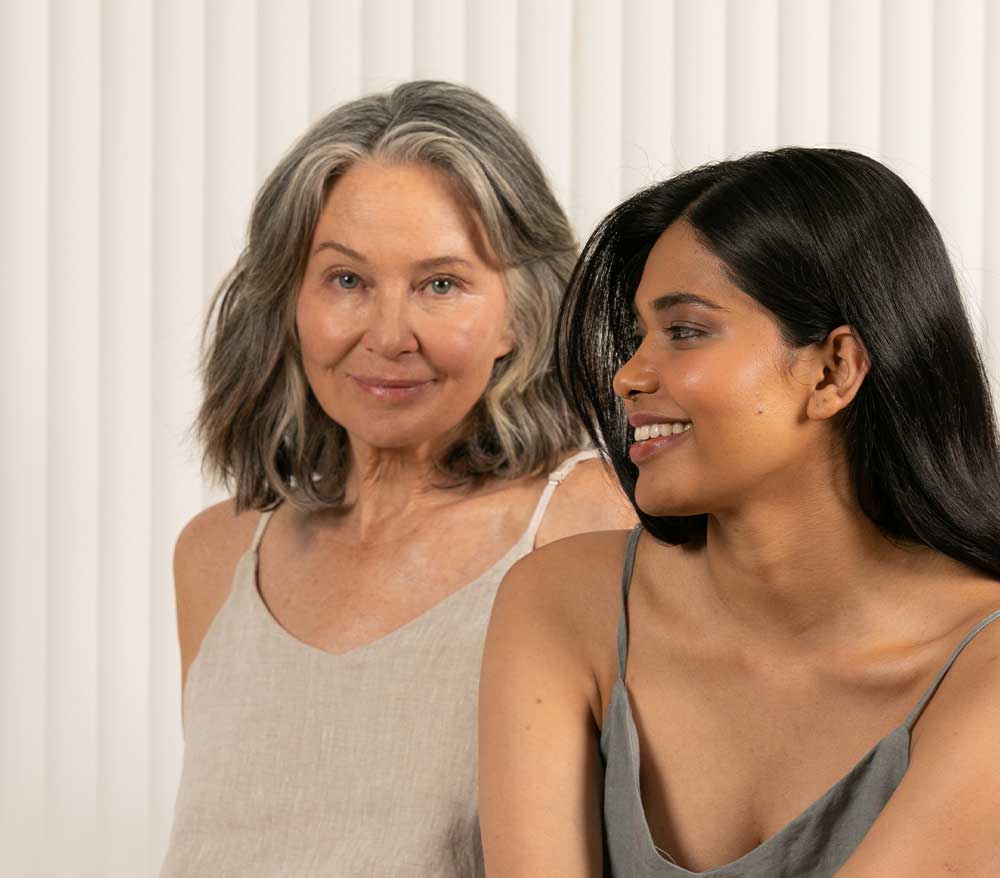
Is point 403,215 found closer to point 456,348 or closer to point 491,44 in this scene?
point 456,348

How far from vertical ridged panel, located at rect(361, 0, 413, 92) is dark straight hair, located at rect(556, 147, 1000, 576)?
1.17 m

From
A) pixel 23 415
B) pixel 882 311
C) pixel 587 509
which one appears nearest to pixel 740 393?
pixel 882 311

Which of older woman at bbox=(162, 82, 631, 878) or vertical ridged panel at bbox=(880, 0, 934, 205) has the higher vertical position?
vertical ridged panel at bbox=(880, 0, 934, 205)

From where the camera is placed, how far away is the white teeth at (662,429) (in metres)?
1.45

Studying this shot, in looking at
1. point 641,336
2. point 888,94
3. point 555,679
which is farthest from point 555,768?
point 888,94

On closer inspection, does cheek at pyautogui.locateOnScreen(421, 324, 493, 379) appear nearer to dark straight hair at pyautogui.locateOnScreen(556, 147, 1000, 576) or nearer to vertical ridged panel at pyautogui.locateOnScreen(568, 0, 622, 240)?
dark straight hair at pyautogui.locateOnScreen(556, 147, 1000, 576)

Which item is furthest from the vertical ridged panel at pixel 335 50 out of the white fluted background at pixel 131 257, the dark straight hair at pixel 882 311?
the dark straight hair at pixel 882 311

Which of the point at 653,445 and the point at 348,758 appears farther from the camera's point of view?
the point at 348,758

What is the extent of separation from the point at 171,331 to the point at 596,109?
745 mm

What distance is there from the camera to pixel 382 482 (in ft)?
6.73

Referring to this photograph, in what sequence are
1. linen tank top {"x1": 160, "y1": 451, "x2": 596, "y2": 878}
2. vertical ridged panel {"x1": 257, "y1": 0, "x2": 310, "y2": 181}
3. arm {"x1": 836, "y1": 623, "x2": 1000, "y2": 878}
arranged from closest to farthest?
arm {"x1": 836, "y1": 623, "x2": 1000, "y2": 878} → linen tank top {"x1": 160, "y1": 451, "x2": 596, "y2": 878} → vertical ridged panel {"x1": 257, "y1": 0, "x2": 310, "y2": 181}

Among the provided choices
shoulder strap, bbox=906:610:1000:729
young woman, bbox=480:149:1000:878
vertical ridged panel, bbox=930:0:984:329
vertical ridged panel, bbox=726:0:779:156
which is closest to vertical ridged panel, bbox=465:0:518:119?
vertical ridged panel, bbox=726:0:779:156

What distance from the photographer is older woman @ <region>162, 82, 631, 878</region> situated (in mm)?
1869

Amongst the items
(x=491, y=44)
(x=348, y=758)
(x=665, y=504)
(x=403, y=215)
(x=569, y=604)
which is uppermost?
(x=491, y=44)
